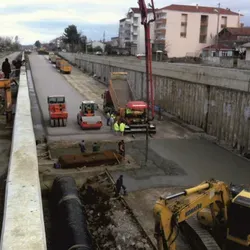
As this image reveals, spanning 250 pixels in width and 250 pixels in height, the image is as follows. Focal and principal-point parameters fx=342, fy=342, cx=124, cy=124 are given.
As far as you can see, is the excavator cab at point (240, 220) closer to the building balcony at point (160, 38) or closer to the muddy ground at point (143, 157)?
the muddy ground at point (143, 157)

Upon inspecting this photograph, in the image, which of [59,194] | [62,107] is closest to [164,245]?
[59,194]

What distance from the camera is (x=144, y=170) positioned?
16516mm

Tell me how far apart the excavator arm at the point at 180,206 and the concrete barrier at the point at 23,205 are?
251 cm

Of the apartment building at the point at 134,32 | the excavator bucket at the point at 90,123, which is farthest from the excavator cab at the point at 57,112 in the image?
the apartment building at the point at 134,32

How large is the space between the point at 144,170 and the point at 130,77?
26.2 meters

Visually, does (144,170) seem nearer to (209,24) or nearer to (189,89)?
(189,89)

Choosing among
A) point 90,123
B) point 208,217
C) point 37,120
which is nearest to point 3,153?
point 90,123

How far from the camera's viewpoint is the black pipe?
9.42 m

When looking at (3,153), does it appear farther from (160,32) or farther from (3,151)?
(160,32)

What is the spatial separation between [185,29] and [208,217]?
84492 mm

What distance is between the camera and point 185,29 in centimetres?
8875

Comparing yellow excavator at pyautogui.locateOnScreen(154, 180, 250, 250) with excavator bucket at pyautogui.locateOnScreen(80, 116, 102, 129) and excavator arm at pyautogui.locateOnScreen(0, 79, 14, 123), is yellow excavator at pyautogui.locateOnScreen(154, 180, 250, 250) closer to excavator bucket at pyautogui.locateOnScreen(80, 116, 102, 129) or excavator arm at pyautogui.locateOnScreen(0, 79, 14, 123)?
excavator bucket at pyautogui.locateOnScreen(80, 116, 102, 129)

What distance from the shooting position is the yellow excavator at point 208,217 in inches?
295

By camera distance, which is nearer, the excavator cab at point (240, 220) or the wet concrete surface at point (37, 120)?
the excavator cab at point (240, 220)
